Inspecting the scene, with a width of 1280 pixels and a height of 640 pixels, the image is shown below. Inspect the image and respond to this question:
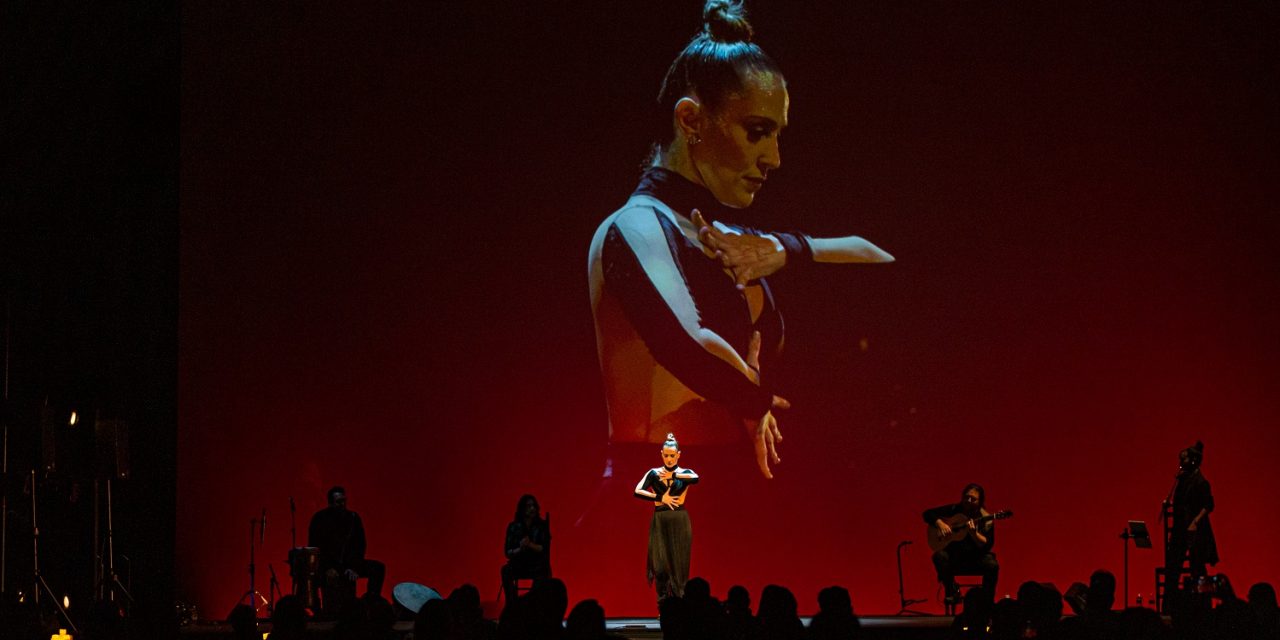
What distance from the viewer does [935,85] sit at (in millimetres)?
9836

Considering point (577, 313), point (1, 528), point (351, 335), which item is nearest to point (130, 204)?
point (351, 335)

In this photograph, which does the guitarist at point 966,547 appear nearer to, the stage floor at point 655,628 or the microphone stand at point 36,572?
the stage floor at point 655,628

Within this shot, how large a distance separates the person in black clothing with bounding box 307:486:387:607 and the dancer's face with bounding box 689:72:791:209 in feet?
11.2

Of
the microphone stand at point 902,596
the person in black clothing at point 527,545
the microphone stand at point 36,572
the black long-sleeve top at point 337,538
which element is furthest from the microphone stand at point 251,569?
the microphone stand at point 902,596

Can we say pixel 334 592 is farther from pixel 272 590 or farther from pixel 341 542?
pixel 272 590

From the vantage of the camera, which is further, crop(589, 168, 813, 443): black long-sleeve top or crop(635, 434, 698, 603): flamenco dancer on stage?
crop(589, 168, 813, 443): black long-sleeve top

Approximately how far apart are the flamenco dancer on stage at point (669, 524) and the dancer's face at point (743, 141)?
198 cm

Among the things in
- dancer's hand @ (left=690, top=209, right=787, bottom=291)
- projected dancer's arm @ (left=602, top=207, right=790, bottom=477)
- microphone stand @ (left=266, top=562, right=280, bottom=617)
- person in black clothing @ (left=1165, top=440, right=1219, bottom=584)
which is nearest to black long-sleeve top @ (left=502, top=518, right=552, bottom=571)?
projected dancer's arm @ (left=602, top=207, right=790, bottom=477)

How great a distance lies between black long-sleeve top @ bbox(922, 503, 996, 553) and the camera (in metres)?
8.81

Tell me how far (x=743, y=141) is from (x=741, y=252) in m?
0.80

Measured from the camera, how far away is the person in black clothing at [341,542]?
8.77 meters

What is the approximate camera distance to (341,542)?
882 centimetres

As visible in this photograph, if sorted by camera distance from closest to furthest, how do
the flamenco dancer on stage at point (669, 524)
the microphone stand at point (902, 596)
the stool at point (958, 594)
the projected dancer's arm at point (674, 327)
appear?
1. the stool at point (958, 594)
2. the flamenco dancer on stage at point (669, 524)
3. the microphone stand at point (902, 596)
4. the projected dancer's arm at point (674, 327)

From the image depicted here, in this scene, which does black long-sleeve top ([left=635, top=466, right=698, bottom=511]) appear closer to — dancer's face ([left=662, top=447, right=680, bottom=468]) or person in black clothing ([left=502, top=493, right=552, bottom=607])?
dancer's face ([left=662, top=447, right=680, bottom=468])
